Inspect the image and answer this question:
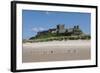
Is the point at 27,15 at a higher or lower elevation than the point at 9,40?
higher

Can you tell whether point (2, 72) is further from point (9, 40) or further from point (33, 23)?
point (33, 23)

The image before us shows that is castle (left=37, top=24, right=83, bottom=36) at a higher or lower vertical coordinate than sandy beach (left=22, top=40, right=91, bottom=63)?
higher

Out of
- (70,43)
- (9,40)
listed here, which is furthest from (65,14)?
(9,40)

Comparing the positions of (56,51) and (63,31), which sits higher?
(63,31)

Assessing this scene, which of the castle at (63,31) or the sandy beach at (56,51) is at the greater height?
the castle at (63,31)

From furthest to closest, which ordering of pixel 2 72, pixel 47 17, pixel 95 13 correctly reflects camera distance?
pixel 95 13 → pixel 47 17 → pixel 2 72

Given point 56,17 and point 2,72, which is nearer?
point 2,72

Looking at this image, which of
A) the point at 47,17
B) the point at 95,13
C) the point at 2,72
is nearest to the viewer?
the point at 2,72

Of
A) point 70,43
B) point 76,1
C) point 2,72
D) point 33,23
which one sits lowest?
point 2,72
